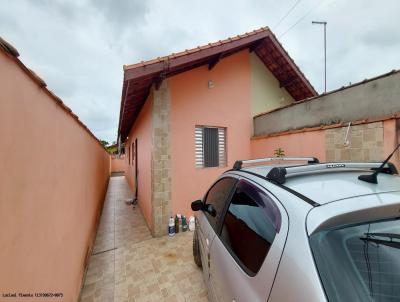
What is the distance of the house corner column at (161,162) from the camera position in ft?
14.6

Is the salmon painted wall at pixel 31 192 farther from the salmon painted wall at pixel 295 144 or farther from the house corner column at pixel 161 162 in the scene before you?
the salmon painted wall at pixel 295 144

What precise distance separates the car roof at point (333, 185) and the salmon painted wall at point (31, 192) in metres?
1.84

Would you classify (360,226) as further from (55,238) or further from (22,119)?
(55,238)

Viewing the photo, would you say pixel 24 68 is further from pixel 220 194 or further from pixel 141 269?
pixel 141 269

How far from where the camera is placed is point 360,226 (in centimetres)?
89

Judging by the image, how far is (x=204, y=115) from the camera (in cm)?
519

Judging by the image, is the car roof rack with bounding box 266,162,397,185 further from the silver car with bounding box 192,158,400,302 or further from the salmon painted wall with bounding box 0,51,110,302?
the salmon painted wall with bounding box 0,51,110,302

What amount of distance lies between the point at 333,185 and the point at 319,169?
0.32 m

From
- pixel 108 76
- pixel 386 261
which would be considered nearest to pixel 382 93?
pixel 386 261

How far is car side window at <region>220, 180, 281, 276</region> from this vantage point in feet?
3.65

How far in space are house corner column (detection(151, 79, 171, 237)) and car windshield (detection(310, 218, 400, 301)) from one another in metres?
3.99

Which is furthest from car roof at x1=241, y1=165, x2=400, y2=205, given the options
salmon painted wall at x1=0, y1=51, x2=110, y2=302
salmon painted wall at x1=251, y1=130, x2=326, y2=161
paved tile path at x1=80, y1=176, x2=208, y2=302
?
salmon painted wall at x1=251, y1=130, x2=326, y2=161

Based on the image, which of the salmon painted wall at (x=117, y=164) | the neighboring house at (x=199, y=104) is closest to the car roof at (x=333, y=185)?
the neighboring house at (x=199, y=104)

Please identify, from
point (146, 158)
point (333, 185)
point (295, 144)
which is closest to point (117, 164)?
point (146, 158)
